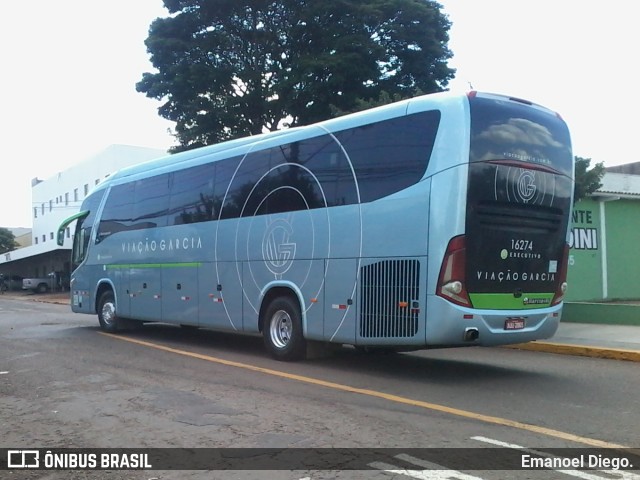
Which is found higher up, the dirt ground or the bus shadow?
the bus shadow

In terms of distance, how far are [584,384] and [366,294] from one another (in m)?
3.18

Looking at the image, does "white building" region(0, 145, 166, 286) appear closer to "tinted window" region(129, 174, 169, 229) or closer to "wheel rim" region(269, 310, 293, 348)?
"tinted window" region(129, 174, 169, 229)

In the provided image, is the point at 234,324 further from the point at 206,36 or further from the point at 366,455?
the point at 206,36

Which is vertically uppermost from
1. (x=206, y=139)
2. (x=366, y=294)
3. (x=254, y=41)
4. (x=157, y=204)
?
(x=254, y=41)

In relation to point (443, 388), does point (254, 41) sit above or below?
above

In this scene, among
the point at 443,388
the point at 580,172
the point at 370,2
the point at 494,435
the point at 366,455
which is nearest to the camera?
the point at 366,455

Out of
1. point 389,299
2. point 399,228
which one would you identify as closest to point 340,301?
point 389,299

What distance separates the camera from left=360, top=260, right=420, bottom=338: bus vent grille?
27.4 feet

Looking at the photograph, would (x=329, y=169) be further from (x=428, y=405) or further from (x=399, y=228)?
(x=428, y=405)

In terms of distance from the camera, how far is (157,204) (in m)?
14.0

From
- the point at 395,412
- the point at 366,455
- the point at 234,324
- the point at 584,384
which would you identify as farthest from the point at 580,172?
the point at 366,455

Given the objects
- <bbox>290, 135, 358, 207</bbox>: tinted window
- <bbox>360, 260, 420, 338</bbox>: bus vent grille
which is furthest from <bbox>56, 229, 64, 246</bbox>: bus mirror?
<bbox>360, 260, 420, 338</bbox>: bus vent grille

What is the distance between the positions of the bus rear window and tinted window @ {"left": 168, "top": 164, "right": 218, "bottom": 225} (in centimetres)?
577

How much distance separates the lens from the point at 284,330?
418 inches
